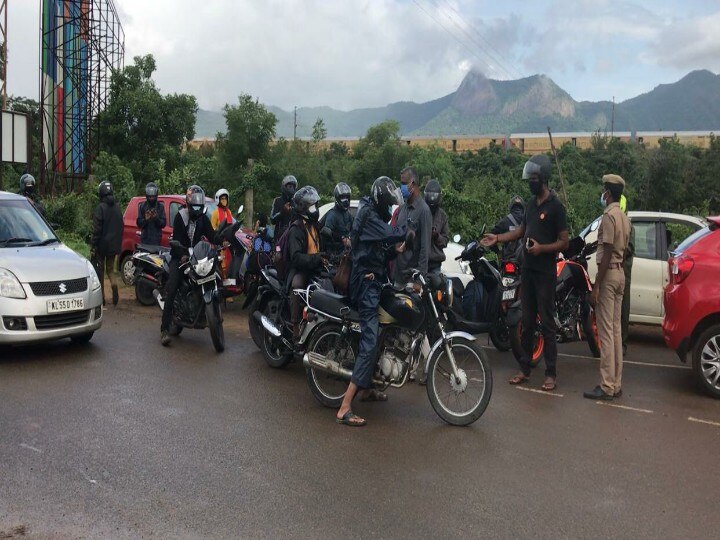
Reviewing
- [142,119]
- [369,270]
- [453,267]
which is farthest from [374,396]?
[142,119]

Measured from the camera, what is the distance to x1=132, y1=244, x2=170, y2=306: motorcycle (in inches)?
416

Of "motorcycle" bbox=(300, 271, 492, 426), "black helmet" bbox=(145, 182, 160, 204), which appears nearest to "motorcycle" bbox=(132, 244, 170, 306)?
"black helmet" bbox=(145, 182, 160, 204)

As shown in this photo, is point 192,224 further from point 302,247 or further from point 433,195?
point 433,195

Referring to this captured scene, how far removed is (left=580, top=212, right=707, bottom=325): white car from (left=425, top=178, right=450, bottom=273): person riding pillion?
1989 millimetres

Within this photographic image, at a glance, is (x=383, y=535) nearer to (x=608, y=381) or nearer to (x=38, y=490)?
(x=38, y=490)

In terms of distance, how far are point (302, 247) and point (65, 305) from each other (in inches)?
111

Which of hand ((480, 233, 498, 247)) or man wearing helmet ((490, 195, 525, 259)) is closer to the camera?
hand ((480, 233, 498, 247))

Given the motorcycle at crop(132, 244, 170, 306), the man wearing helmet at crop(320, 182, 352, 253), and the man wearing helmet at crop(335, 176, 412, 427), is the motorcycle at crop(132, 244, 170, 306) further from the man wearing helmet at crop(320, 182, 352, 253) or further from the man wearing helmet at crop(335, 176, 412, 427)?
the man wearing helmet at crop(335, 176, 412, 427)

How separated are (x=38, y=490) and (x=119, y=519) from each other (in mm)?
728

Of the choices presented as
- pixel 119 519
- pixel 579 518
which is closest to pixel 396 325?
pixel 579 518

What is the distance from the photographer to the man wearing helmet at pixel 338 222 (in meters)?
9.05

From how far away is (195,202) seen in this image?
9102 millimetres

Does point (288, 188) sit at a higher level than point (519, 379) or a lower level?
higher

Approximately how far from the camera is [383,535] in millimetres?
3889
